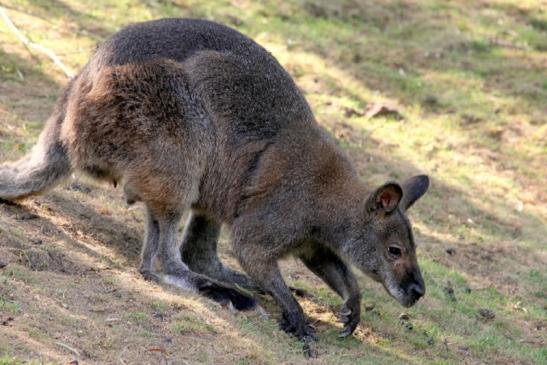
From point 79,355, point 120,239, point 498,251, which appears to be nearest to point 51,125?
point 120,239

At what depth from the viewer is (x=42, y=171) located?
7742mm

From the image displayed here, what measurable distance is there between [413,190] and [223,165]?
144 centimetres

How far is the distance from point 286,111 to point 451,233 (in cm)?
328

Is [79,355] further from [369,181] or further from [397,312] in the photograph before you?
[369,181]

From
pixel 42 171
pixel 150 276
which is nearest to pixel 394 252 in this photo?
pixel 150 276

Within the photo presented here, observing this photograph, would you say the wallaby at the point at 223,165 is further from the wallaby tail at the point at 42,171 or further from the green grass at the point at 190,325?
the green grass at the point at 190,325

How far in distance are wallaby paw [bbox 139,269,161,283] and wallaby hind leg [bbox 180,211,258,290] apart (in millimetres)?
712

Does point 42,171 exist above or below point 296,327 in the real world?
above

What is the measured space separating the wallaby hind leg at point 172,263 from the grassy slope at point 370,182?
208mm

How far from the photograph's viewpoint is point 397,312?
327 inches

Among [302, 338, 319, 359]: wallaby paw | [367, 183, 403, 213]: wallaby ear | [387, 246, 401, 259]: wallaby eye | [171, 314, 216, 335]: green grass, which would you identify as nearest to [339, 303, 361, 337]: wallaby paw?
[302, 338, 319, 359]: wallaby paw

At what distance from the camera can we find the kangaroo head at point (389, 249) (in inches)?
289

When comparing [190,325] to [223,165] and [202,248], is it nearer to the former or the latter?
[223,165]

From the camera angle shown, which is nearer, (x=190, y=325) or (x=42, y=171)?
(x=190, y=325)
